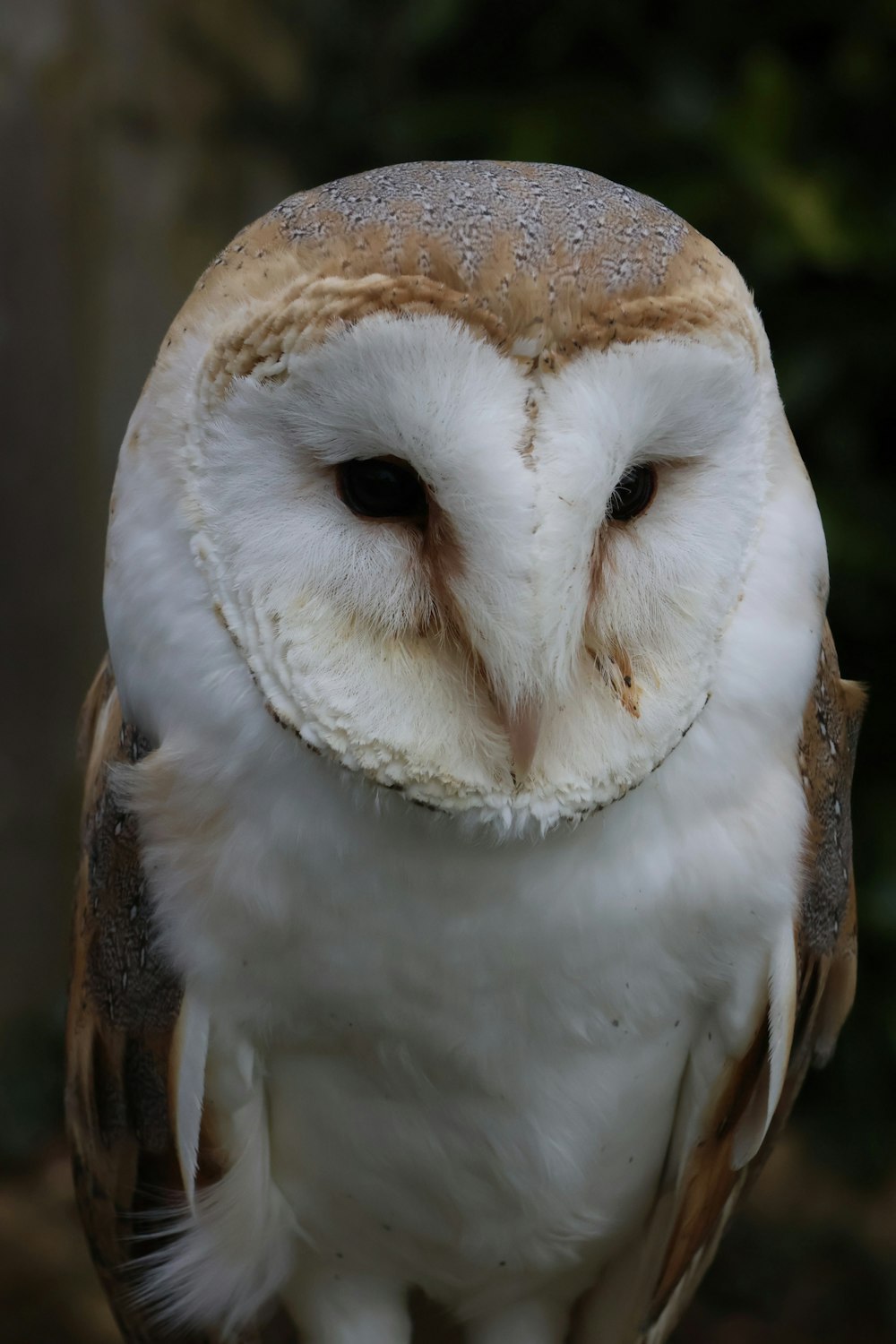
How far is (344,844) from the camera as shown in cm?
101

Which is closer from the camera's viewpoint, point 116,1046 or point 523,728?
point 523,728

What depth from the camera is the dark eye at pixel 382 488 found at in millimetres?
857

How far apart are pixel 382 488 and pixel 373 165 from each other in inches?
86.0

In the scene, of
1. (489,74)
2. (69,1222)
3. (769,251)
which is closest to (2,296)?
(489,74)

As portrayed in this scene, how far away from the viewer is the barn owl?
0.83 m

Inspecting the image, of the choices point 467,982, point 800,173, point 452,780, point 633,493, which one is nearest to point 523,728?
point 452,780

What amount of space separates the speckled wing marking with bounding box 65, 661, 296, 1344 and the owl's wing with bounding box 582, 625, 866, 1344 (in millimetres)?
418

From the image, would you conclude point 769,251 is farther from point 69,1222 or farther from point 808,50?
point 69,1222

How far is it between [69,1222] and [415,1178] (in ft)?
5.59

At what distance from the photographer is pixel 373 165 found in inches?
112

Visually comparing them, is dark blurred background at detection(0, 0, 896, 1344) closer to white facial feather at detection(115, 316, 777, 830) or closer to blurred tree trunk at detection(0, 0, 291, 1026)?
blurred tree trunk at detection(0, 0, 291, 1026)

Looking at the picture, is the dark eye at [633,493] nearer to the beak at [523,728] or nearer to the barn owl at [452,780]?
the barn owl at [452,780]

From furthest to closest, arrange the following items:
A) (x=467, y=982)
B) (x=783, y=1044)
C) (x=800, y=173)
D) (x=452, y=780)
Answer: (x=800, y=173), (x=783, y=1044), (x=467, y=982), (x=452, y=780)

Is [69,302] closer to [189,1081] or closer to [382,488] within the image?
[189,1081]
